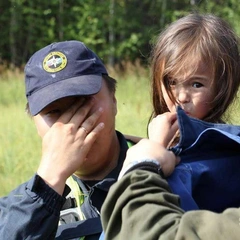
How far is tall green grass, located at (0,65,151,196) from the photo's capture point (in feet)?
20.3

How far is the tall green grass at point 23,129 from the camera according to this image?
6199 millimetres

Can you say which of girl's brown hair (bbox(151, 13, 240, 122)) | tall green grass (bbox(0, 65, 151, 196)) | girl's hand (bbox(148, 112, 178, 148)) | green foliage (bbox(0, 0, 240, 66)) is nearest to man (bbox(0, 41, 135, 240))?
girl's brown hair (bbox(151, 13, 240, 122))

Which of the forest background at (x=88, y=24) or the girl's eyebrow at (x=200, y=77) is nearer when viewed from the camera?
the girl's eyebrow at (x=200, y=77)

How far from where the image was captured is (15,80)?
14539 mm

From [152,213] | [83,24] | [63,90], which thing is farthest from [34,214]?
[83,24]

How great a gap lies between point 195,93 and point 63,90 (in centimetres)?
47

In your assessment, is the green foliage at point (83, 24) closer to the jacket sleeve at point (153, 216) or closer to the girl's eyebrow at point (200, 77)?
the girl's eyebrow at point (200, 77)

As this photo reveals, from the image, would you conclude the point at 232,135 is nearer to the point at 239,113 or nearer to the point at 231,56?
the point at 231,56

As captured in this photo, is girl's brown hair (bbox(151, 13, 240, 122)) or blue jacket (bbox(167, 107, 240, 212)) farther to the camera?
girl's brown hair (bbox(151, 13, 240, 122))

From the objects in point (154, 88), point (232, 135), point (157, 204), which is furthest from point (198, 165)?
point (154, 88)

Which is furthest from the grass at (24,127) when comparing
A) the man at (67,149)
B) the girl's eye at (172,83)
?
the man at (67,149)

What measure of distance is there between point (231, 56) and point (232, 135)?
2.93ft

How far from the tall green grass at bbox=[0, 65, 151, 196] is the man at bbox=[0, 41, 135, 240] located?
1796mm

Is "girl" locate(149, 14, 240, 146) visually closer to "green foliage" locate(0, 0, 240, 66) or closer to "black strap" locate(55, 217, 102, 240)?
"black strap" locate(55, 217, 102, 240)
